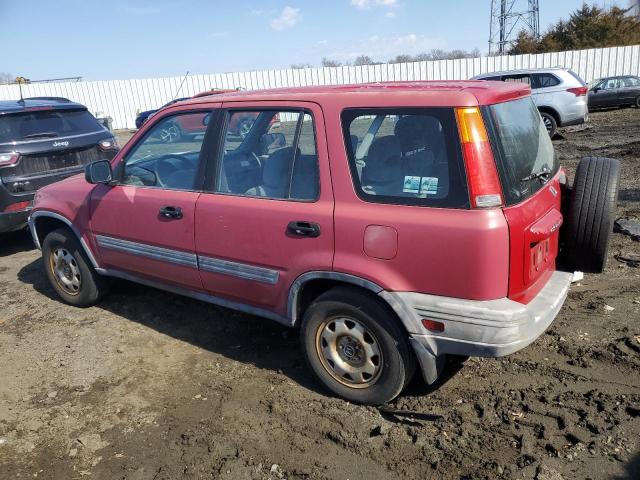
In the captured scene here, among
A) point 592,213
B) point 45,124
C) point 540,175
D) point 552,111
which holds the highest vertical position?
point 45,124

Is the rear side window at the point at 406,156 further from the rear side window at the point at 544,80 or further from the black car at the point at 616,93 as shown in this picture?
the black car at the point at 616,93

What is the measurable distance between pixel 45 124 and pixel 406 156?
18.4 feet

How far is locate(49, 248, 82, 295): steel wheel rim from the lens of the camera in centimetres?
498

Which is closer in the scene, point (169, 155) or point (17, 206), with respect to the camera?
point (169, 155)

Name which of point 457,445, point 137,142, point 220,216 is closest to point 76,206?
point 137,142

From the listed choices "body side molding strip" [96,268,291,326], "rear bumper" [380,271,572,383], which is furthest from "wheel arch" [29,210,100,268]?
"rear bumper" [380,271,572,383]

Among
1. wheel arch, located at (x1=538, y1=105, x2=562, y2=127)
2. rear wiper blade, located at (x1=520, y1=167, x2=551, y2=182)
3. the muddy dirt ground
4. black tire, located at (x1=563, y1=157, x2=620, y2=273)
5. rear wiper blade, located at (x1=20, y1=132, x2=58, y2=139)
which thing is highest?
rear wiper blade, located at (x1=20, y1=132, x2=58, y2=139)

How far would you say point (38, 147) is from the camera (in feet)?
21.2

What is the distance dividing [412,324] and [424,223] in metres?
0.57

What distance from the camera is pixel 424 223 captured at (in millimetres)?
2783

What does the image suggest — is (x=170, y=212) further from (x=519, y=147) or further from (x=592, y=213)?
(x=592, y=213)

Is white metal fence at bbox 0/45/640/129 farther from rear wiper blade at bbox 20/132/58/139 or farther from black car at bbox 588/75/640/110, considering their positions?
rear wiper blade at bbox 20/132/58/139

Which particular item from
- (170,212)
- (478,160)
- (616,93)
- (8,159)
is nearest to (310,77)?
(616,93)

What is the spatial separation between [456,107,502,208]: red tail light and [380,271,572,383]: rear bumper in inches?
20.9
